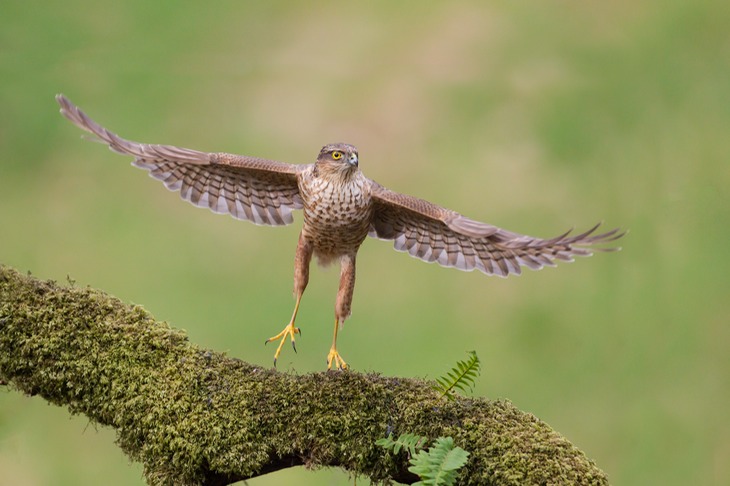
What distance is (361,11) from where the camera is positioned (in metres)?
15.3

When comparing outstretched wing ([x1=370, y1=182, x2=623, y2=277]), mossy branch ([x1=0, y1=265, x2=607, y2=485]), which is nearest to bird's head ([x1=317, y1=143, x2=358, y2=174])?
outstretched wing ([x1=370, y1=182, x2=623, y2=277])

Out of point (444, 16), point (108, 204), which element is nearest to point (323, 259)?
point (108, 204)

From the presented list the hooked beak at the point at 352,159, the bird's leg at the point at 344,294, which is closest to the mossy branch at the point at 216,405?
the bird's leg at the point at 344,294

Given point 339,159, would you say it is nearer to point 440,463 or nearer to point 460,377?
point 460,377

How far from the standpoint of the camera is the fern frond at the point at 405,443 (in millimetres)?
5051

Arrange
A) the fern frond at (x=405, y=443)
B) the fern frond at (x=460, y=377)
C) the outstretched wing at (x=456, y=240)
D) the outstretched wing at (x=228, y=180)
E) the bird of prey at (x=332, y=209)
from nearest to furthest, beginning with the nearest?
the fern frond at (x=405, y=443), the fern frond at (x=460, y=377), the outstretched wing at (x=456, y=240), the bird of prey at (x=332, y=209), the outstretched wing at (x=228, y=180)

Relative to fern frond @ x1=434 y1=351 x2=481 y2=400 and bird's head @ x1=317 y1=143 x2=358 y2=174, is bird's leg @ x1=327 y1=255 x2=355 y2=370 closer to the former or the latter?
bird's head @ x1=317 y1=143 x2=358 y2=174

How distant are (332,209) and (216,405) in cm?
164

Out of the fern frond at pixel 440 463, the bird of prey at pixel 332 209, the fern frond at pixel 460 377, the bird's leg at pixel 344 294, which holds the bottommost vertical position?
the fern frond at pixel 440 463

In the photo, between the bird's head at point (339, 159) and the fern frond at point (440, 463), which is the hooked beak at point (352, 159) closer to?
the bird's head at point (339, 159)

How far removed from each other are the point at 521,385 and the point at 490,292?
1.69 metres

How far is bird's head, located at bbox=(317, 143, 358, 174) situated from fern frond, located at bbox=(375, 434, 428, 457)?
1.95 m

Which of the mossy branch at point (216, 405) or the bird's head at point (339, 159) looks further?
the bird's head at point (339, 159)

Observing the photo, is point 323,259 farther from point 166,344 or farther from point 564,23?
point 564,23
